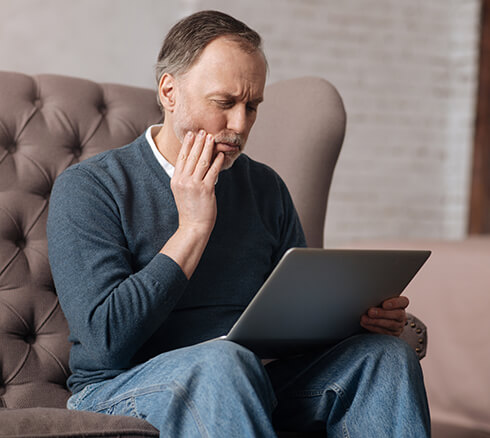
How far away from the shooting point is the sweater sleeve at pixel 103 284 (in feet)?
3.73

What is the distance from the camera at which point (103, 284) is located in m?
1.16

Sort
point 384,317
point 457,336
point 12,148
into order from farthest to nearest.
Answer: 1. point 457,336
2. point 12,148
3. point 384,317

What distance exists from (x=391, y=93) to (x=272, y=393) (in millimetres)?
3016

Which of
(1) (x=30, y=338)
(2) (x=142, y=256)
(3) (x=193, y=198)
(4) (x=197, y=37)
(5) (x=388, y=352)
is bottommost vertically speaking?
(1) (x=30, y=338)

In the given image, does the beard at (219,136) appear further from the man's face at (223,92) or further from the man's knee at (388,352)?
the man's knee at (388,352)

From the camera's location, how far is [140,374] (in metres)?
1.12

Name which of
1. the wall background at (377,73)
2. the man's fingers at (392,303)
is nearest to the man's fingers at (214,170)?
the man's fingers at (392,303)

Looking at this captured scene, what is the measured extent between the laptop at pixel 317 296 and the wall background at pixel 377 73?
2.20m

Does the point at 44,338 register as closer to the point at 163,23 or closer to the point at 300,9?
the point at 163,23

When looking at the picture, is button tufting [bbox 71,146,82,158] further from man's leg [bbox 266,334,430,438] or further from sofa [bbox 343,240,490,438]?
sofa [bbox 343,240,490,438]

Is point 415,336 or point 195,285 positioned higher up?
point 195,285

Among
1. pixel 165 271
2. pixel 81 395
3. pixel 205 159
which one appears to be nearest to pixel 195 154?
pixel 205 159

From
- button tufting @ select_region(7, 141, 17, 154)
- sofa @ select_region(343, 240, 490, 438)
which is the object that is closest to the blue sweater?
button tufting @ select_region(7, 141, 17, 154)

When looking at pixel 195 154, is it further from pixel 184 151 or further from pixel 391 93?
pixel 391 93
